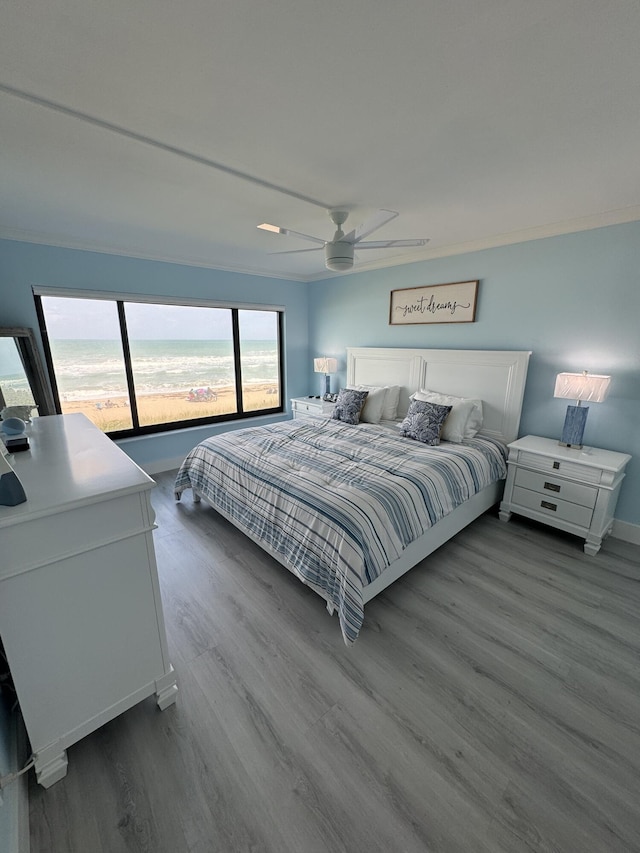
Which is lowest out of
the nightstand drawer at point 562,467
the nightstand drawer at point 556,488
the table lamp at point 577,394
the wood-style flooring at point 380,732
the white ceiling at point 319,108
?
the wood-style flooring at point 380,732

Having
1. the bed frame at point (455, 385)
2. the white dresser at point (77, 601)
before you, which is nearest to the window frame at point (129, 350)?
the bed frame at point (455, 385)

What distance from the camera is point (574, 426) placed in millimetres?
2727

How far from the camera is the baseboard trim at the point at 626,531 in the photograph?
2703 millimetres

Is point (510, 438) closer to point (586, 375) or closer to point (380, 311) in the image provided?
point (586, 375)

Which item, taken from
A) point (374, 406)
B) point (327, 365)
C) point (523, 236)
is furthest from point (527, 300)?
point (327, 365)

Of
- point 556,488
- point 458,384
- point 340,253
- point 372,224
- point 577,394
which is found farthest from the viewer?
point 458,384

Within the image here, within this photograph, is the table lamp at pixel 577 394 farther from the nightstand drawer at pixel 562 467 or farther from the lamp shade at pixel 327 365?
the lamp shade at pixel 327 365

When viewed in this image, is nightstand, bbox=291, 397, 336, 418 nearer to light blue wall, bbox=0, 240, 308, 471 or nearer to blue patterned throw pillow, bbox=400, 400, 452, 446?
light blue wall, bbox=0, 240, 308, 471

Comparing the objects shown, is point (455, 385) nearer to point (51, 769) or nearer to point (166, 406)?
point (166, 406)

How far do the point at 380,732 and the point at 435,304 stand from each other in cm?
358

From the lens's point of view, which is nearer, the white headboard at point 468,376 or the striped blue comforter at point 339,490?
the striped blue comforter at point 339,490

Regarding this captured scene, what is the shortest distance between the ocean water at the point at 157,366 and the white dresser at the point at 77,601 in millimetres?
2505

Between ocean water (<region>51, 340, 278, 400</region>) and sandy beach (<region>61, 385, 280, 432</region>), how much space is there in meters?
0.07

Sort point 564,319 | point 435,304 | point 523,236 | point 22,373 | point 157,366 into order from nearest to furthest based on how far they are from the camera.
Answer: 1. point 564,319
2. point 523,236
3. point 22,373
4. point 435,304
5. point 157,366
